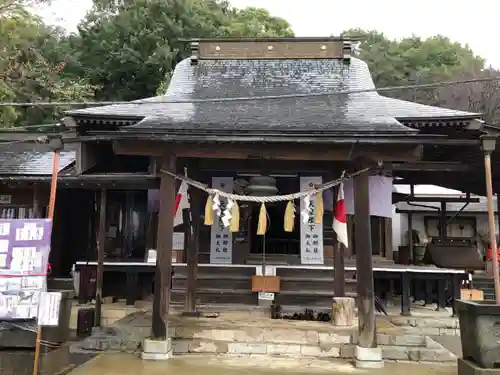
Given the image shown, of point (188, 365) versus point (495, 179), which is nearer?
point (188, 365)

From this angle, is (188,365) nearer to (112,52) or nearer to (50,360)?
(50,360)

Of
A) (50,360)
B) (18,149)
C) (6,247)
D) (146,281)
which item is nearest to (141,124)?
(6,247)

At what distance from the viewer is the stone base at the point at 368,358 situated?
8047 mm

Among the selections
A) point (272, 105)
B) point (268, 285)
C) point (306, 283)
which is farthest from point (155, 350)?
point (272, 105)

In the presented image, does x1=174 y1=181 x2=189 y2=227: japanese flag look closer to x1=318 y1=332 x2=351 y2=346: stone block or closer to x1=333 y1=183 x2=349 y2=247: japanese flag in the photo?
x1=333 y1=183 x2=349 y2=247: japanese flag

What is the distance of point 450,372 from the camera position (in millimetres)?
7891

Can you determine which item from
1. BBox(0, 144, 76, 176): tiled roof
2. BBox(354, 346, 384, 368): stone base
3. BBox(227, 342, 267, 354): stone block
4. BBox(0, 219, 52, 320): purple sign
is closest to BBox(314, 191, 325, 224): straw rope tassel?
BBox(354, 346, 384, 368): stone base

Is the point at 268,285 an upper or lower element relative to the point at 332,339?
upper

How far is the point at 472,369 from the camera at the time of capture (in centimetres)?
648

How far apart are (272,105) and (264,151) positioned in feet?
7.96

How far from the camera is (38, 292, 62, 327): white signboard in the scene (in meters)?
6.41

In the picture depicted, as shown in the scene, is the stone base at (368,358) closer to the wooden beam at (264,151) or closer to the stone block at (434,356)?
the stone block at (434,356)

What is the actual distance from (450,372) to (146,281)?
896cm

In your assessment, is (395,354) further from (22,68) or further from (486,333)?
(22,68)
